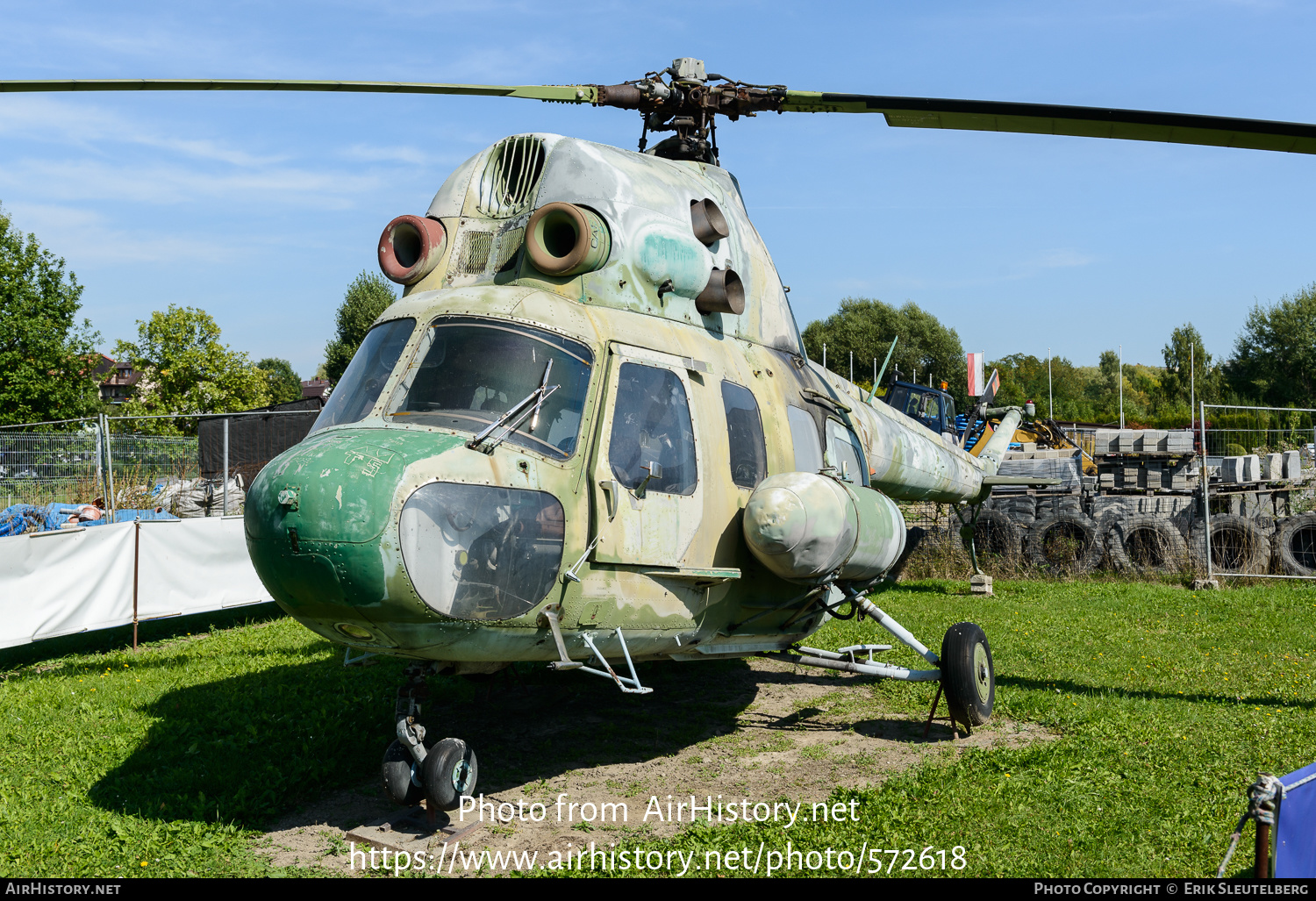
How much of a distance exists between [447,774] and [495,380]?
222 centimetres

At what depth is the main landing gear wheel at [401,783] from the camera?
5.18 metres

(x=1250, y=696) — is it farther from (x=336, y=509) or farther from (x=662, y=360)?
(x=336, y=509)

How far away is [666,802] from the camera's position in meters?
6.13

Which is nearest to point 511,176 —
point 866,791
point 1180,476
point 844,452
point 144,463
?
point 844,452

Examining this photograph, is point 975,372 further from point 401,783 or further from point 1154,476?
point 401,783

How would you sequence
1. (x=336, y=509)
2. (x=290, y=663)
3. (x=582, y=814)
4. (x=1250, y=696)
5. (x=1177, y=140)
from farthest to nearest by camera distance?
(x=290, y=663) < (x=1250, y=696) < (x=1177, y=140) < (x=582, y=814) < (x=336, y=509)

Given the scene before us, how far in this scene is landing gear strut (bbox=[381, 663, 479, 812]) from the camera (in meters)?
5.12

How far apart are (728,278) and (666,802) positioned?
12.3 feet

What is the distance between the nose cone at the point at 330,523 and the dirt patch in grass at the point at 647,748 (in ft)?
5.47

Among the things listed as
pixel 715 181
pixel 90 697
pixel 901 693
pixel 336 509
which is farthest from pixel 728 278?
pixel 90 697

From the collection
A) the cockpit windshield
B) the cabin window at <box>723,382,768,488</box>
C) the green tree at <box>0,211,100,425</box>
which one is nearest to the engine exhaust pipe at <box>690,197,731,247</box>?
the cabin window at <box>723,382,768,488</box>

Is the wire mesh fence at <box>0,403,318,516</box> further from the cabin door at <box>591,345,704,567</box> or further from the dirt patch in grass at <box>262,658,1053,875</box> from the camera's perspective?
the cabin door at <box>591,345,704,567</box>

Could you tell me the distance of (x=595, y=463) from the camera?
5.51m
